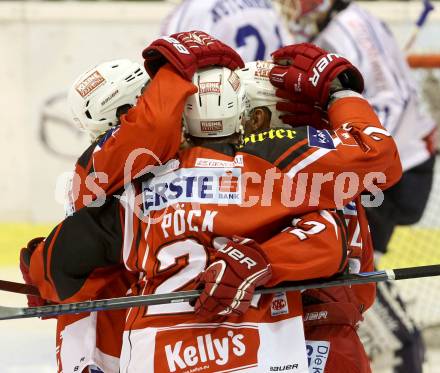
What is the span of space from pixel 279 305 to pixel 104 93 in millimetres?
543

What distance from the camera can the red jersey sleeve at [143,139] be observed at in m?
1.70

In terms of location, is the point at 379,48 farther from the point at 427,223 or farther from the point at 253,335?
the point at 253,335

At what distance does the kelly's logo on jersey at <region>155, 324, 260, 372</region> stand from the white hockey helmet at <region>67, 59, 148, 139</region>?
464 millimetres

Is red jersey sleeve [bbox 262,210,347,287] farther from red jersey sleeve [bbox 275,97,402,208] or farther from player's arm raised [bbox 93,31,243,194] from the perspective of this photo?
player's arm raised [bbox 93,31,243,194]

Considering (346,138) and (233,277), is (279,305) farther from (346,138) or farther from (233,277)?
(346,138)

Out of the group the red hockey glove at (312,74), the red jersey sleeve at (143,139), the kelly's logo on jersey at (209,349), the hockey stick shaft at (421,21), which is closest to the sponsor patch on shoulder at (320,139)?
the red hockey glove at (312,74)

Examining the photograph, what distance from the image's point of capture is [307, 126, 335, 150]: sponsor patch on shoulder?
1.74m

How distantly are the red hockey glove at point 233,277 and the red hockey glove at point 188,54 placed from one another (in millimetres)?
334

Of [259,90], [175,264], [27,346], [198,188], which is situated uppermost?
[259,90]

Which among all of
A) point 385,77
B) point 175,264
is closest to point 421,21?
point 385,77

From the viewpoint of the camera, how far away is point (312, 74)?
187cm

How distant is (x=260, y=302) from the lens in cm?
177

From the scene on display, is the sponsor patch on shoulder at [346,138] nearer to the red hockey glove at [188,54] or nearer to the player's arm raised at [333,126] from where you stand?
the player's arm raised at [333,126]

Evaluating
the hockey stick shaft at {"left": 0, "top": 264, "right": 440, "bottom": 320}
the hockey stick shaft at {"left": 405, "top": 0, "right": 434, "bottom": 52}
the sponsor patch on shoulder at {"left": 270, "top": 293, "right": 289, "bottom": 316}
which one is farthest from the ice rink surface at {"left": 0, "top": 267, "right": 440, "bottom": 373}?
the hockey stick shaft at {"left": 405, "top": 0, "right": 434, "bottom": 52}
